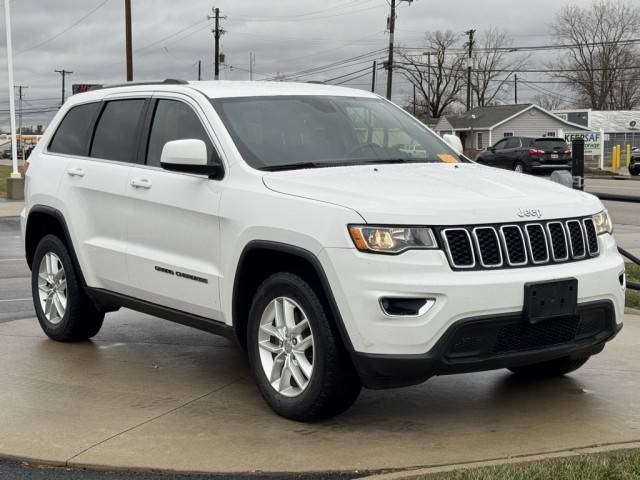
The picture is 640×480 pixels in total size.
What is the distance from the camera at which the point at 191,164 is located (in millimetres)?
5613

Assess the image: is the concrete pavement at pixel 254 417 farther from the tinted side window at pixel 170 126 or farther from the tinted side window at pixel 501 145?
the tinted side window at pixel 501 145

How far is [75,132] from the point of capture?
24.3 feet

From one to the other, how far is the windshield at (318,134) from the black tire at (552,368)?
1429 mm

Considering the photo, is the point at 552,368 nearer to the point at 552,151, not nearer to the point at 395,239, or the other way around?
the point at 395,239

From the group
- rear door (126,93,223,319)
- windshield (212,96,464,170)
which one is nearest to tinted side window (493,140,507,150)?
windshield (212,96,464,170)

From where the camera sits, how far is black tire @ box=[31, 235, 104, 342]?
23.5 feet

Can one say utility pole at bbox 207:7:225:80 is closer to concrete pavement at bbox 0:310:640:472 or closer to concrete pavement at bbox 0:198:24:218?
concrete pavement at bbox 0:198:24:218

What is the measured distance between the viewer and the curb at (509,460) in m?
4.35

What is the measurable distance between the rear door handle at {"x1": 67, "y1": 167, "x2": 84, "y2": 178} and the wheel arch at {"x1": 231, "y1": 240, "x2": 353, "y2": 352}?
2.03 m

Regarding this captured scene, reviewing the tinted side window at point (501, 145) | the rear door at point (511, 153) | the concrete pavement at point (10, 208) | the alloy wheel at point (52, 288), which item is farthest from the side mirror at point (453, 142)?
the tinted side window at point (501, 145)

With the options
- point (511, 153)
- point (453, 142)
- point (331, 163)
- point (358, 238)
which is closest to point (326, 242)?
point (358, 238)

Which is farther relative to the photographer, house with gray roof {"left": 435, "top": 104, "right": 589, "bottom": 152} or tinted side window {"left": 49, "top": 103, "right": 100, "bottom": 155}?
house with gray roof {"left": 435, "top": 104, "right": 589, "bottom": 152}

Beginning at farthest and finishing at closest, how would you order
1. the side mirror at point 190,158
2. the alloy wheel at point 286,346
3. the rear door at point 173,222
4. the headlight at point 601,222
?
the rear door at point 173,222
the side mirror at point 190,158
the headlight at point 601,222
the alloy wheel at point 286,346

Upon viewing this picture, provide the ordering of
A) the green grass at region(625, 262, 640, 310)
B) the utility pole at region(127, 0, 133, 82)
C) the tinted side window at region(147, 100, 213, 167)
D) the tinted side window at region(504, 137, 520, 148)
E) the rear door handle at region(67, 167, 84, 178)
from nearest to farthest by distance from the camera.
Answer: the tinted side window at region(147, 100, 213, 167) < the rear door handle at region(67, 167, 84, 178) < the green grass at region(625, 262, 640, 310) < the utility pole at region(127, 0, 133, 82) < the tinted side window at region(504, 137, 520, 148)
